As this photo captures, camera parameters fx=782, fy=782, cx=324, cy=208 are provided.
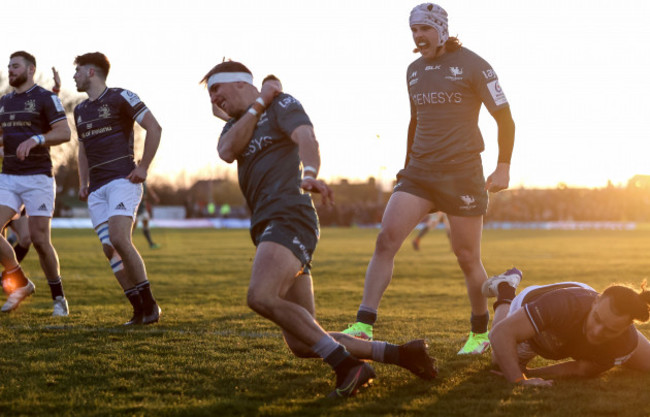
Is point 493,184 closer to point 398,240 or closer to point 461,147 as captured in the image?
point 461,147

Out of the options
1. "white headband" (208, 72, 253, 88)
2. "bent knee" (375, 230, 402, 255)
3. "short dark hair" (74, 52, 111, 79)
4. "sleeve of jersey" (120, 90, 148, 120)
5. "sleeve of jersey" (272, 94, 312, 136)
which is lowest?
"bent knee" (375, 230, 402, 255)

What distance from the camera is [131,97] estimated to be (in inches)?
283

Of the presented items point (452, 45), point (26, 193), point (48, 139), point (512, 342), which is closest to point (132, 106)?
point (48, 139)

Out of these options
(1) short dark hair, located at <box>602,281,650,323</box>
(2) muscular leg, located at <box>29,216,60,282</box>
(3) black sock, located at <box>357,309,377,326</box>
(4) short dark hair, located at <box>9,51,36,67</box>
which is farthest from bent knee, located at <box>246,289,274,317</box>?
(4) short dark hair, located at <box>9,51,36,67</box>

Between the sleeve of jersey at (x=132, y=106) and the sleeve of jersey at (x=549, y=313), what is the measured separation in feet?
13.7

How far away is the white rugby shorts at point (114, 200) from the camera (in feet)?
23.1

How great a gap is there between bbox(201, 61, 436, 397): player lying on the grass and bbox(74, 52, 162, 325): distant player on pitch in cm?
269

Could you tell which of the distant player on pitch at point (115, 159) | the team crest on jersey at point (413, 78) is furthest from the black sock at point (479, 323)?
the distant player on pitch at point (115, 159)

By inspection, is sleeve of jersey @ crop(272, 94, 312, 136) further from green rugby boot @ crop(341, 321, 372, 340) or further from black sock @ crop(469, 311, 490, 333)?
black sock @ crop(469, 311, 490, 333)

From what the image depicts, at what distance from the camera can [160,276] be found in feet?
46.7

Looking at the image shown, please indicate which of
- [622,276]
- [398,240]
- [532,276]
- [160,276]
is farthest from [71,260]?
[398,240]

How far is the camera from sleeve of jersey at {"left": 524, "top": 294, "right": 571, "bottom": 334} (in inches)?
176

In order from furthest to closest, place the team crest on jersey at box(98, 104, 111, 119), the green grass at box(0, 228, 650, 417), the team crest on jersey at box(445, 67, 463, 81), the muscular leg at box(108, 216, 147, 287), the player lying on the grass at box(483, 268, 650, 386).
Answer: the team crest on jersey at box(98, 104, 111, 119) < the muscular leg at box(108, 216, 147, 287) < the team crest on jersey at box(445, 67, 463, 81) < the player lying on the grass at box(483, 268, 650, 386) < the green grass at box(0, 228, 650, 417)

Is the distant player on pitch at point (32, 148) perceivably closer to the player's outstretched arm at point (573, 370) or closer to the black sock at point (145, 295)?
→ the black sock at point (145, 295)
